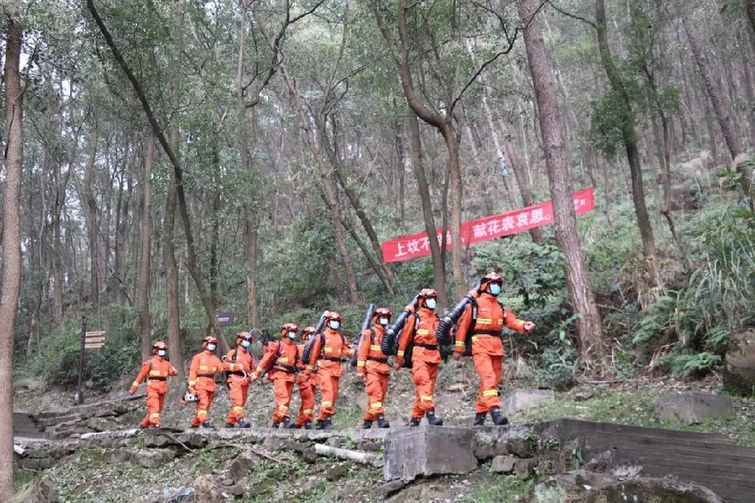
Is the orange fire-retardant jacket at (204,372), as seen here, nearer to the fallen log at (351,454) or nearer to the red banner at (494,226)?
the fallen log at (351,454)

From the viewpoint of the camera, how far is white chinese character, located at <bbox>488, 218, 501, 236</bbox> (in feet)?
64.0

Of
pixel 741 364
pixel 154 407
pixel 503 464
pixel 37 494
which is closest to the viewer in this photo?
pixel 503 464

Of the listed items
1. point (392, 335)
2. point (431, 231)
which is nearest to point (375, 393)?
point (392, 335)

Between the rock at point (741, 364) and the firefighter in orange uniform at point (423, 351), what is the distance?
12.4 feet

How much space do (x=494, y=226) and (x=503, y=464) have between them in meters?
13.2

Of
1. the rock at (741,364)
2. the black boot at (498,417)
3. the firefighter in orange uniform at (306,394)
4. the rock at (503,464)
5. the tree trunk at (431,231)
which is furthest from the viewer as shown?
the tree trunk at (431,231)

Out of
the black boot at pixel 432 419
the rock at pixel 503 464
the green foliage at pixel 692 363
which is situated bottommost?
the rock at pixel 503 464

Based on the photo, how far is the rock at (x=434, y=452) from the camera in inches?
279

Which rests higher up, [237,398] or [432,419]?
[237,398]

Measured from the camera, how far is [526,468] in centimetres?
661

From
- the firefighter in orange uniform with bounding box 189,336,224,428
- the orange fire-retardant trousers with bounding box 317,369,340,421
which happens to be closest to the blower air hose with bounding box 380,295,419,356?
the orange fire-retardant trousers with bounding box 317,369,340,421

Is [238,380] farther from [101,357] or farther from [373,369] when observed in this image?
[101,357]

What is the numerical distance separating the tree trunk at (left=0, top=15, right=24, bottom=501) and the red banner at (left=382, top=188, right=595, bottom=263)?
10.2 meters

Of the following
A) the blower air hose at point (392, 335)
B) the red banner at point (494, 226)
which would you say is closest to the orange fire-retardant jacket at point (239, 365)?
the blower air hose at point (392, 335)
